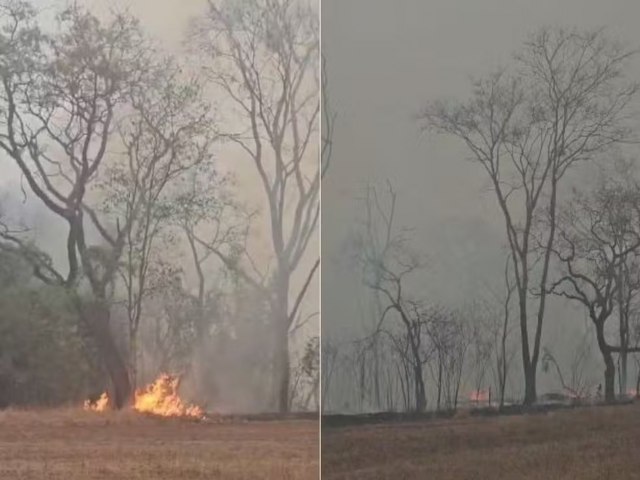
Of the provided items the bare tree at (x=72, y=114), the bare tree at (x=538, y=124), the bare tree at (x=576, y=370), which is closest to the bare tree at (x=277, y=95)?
the bare tree at (x=72, y=114)

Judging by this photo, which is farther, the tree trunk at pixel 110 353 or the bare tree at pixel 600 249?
the bare tree at pixel 600 249

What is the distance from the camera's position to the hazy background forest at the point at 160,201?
7.97 feet

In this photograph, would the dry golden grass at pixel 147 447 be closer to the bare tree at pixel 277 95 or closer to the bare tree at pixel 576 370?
the bare tree at pixel 277 95

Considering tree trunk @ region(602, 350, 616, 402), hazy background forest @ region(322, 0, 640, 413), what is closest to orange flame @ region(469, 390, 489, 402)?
hazy background forest @ region(322, 0, 640, 413)

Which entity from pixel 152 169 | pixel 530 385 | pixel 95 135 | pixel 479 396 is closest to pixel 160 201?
pixel 152 169

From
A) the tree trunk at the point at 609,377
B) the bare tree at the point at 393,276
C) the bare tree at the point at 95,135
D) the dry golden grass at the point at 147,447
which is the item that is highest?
the bare tree at the point at 95,135

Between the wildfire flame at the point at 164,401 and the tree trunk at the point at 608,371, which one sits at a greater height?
the tree trunk at the point at 608,371

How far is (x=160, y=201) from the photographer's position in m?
2.50

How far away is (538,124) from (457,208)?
1.07 feet

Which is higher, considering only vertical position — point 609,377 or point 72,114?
point 72,114

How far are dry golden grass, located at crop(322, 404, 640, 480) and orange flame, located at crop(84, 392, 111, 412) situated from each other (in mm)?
568

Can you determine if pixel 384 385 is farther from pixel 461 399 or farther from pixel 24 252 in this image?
pixel 24 252

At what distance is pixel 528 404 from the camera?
2.52m

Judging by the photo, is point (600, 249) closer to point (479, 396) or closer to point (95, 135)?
point (479, 396)
